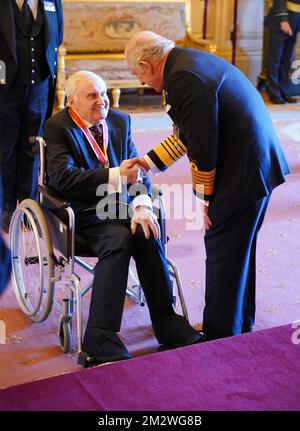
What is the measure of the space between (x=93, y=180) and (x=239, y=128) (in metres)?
0.60

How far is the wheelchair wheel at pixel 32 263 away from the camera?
2631 millimetres

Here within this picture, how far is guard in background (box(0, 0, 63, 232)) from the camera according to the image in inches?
140

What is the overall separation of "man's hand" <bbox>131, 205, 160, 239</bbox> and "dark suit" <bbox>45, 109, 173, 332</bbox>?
0.10ft

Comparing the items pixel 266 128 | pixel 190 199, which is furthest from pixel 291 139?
pixel 266 128

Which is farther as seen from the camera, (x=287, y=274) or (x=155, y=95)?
(x=155, y=95)

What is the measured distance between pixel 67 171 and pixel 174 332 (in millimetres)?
708

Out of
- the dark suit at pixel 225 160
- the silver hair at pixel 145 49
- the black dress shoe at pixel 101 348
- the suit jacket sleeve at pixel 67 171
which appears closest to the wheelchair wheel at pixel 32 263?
the suit jacket sleeve at pixel 67 171

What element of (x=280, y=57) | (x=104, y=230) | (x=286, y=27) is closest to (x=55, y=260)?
(x=104, y=230)

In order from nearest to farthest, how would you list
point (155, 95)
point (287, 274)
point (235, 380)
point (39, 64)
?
point (235, 380) < point (287, 274) < point (39, 64) < point (155, 95)

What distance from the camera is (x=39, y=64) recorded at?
11.9 ft

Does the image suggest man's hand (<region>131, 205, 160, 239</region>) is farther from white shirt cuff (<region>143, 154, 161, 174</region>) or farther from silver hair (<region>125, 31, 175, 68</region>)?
silver hair (<region>125, 31, 175, 68</region>)

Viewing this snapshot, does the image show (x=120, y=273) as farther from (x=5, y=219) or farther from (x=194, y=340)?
(x=5, y=219)

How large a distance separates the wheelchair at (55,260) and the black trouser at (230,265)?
0.49ft
